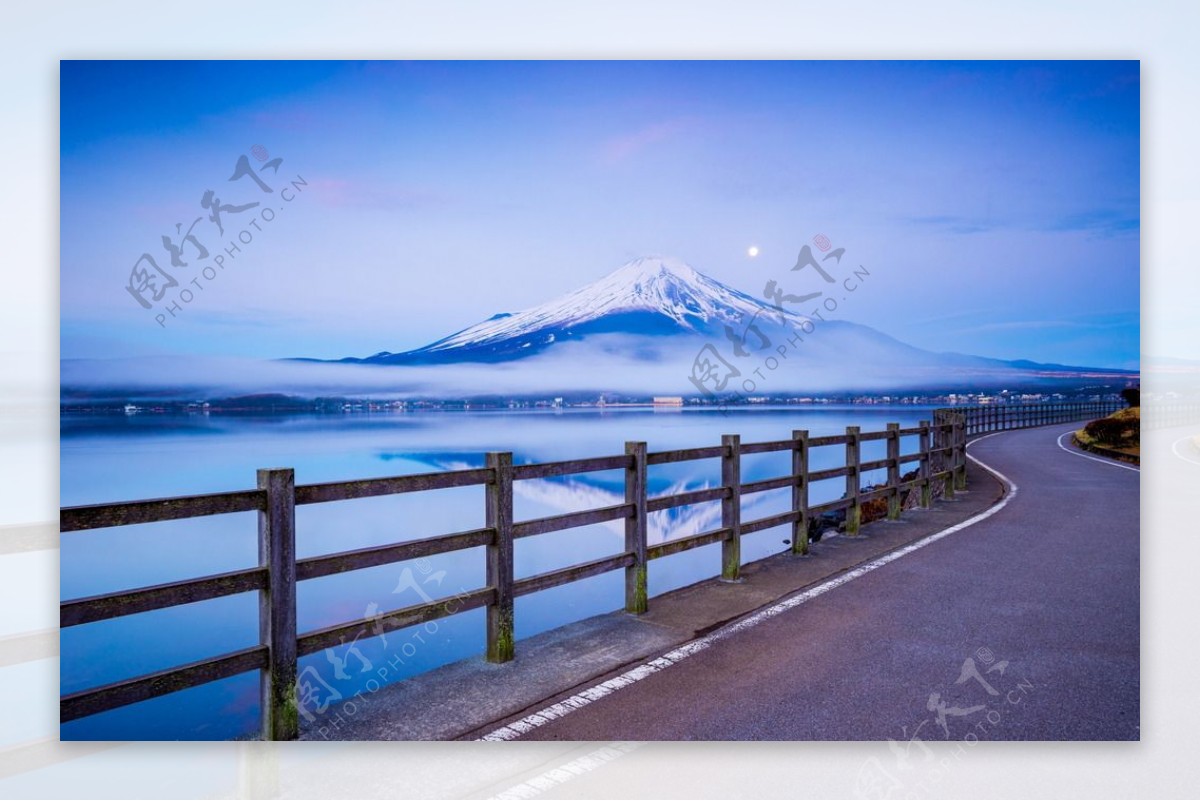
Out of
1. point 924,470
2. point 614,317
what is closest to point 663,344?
point 614,317

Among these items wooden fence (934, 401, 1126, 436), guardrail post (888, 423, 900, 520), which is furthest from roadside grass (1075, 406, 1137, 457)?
guardrail post (888, 423, 900, 520)

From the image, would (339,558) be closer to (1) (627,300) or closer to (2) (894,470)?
(2) (894,470)

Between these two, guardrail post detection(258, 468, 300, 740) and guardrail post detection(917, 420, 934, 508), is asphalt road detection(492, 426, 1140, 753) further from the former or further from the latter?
guardrail post detection(917, 420, 934, 508)

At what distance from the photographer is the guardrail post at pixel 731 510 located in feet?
20.8

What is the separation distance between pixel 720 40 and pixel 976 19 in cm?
160

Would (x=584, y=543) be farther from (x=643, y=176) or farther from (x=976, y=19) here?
(x=976, y=19)

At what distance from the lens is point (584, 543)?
752 inches

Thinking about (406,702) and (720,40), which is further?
(720,40)

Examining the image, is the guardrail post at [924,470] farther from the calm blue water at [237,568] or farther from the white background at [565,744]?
the white background at [565,744]

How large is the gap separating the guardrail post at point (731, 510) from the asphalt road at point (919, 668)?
0.76 meters

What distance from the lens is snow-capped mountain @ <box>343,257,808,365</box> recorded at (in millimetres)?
18109

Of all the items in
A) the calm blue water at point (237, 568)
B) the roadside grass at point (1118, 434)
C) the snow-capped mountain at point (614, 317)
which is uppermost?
the snow-capped mountain at point (614, 317)

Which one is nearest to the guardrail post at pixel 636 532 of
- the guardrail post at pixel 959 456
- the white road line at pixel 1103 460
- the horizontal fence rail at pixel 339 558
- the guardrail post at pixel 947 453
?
the horizontal fence rail at pixel 339 558

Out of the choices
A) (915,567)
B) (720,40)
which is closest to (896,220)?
(915,567)
